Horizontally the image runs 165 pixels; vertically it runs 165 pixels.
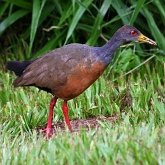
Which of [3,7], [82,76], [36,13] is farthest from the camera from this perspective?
[3,7]

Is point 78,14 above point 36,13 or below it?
below

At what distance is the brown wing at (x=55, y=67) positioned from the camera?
6641 mm

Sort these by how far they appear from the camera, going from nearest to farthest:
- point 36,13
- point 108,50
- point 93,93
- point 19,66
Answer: point 108,50, point 19,66, point 93,93, point 36,13

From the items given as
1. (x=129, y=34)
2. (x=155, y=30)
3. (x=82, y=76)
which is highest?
(x=155, y=30)

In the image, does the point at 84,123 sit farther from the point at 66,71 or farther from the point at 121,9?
the point at 121,9

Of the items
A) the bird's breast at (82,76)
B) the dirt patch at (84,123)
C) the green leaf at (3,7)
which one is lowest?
the dirt patch at (84,123)

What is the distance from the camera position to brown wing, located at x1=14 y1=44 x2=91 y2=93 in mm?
6641

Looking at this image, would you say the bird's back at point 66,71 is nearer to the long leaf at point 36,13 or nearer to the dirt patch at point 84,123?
the dirt patch at point 84,123

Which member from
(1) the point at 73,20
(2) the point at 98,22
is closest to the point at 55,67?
(1) the point at 73,20

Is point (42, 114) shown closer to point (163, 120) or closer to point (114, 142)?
point (163, 120)

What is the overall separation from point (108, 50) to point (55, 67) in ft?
1.57

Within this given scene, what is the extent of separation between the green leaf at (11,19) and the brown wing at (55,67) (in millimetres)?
2829

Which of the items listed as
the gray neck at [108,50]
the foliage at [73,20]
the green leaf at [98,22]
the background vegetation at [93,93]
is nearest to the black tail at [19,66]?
the background vegetation at [93,93]

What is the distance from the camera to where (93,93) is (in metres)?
7.96
